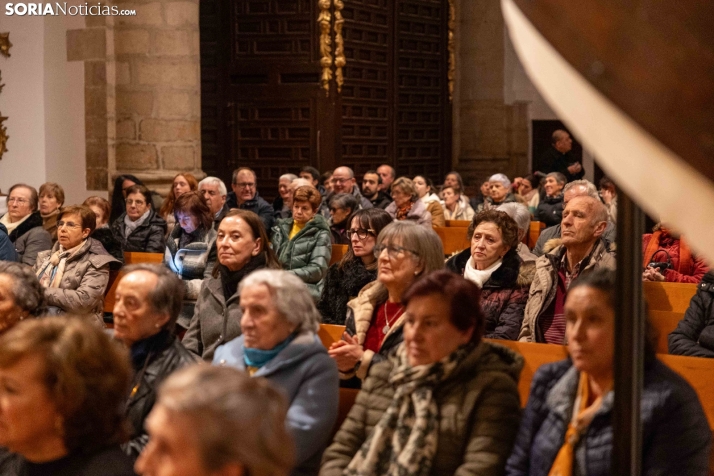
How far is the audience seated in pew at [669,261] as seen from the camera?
18.6ft

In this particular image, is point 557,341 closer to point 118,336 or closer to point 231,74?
point 118,336

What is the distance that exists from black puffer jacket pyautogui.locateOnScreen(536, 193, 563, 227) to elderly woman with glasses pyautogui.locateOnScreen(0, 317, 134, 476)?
7.71 meters

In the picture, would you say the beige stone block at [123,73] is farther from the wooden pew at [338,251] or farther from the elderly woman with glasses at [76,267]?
the elderly woman with glasses at [76,267]

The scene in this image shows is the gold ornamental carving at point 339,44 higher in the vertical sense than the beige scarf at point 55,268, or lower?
higher

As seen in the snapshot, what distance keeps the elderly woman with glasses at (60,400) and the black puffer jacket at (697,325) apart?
9.37 ft

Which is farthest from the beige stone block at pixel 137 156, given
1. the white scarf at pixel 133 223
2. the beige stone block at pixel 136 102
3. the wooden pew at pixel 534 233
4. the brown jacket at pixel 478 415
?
the brown jacket at pixel 478 415

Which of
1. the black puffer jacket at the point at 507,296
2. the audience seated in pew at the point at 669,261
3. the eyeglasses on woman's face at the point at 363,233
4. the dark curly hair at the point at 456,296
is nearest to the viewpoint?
the dark curly hair at the point at 456,296

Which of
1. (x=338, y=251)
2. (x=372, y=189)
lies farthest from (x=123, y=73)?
(x=338, y=251)

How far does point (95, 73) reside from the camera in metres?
10.2

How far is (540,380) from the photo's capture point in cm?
259

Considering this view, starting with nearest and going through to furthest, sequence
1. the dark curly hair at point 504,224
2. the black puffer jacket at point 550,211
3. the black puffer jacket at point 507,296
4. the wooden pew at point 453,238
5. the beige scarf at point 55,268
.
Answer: the black puffer jacket at point 507,296 < the dark curly hair at point 504,224 < the beige scarf at point 55,268 < the wooden pew at point 453,238 < the black puffer jacket at point 550,211

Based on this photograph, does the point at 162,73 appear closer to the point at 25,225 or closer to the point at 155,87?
the point at 155,87

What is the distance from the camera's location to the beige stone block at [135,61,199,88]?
33.3 ft

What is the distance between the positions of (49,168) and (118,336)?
7443 mm
